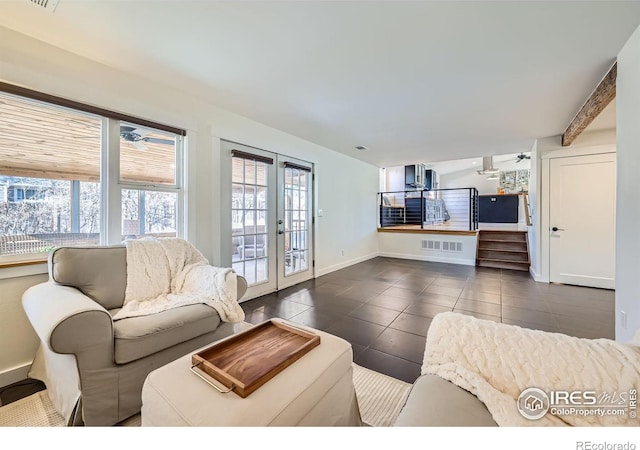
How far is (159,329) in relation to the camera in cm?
149

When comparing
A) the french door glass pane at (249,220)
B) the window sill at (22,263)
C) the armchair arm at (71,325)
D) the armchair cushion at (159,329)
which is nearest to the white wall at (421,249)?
the french door glass pane at (249,220)

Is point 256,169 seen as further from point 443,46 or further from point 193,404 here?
point 193,404

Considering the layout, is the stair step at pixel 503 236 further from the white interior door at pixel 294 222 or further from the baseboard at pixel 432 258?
the white interior door at pixel 294 222

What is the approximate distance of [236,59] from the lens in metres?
1.99

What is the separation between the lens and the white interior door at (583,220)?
3602 millimetres

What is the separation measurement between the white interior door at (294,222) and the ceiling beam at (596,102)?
333 cm

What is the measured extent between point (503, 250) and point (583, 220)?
5.78 feet

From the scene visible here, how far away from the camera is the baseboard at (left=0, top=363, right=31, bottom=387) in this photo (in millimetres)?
1662

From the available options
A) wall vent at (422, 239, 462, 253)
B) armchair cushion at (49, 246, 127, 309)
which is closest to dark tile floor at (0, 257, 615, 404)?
armchair cushion at (49, 246, 127, 309)

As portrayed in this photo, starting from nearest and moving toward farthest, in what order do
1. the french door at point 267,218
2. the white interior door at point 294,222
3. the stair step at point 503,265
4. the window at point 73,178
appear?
the window at point 73,178, the french door at point 267,218, the white interior door at point 294,222, the stair step at point 503,265

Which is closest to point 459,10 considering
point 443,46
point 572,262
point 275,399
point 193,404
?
point 443,46

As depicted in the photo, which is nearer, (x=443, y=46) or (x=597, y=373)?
(x=597, y=373)

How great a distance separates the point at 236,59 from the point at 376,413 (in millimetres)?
2601

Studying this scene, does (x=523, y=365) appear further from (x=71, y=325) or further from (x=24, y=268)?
Answer: (x=24, y=268)
